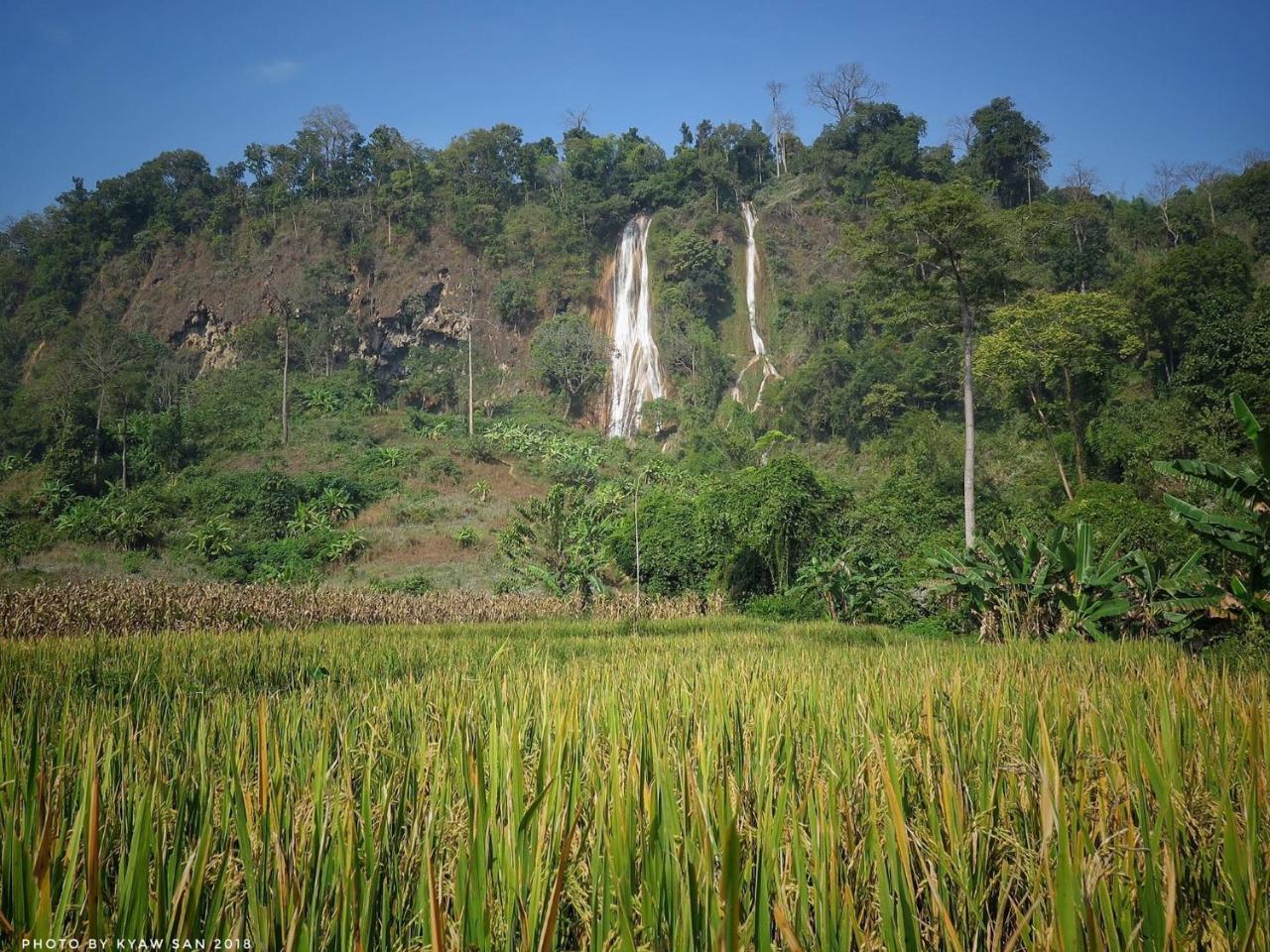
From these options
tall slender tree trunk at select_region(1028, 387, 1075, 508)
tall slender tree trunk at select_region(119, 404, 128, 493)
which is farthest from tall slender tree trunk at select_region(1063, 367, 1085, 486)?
tall slender tree trunk at select_region(119, 404, 128, 493)

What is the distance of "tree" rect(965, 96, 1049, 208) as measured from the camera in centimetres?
4244

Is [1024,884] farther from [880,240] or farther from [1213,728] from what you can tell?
[880,240]

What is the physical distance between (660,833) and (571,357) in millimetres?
40839

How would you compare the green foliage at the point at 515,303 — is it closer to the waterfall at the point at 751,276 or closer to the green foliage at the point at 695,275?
the green foliage at the point at 695,275

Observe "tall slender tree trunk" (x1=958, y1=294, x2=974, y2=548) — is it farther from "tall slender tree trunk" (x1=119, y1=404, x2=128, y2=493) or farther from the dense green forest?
"tall slender tree trunk" (x1=119, y1=404, x2=128, y2=493)

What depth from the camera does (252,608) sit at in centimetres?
1188

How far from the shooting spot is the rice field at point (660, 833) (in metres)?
1.22

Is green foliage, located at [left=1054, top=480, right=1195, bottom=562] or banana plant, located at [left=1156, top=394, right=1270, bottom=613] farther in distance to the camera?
green foliage, located at [left=1054, top=480, right=1195, bottom=562]

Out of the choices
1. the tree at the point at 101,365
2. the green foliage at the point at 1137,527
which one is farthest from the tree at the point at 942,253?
the tree at the point at 101,365

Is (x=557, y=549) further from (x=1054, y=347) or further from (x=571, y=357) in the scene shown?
(x=571, y=357)

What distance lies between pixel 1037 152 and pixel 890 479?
107 ft

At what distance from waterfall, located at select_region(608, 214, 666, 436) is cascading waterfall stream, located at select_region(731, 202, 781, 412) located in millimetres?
5155

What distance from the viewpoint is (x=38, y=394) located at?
1358 inches

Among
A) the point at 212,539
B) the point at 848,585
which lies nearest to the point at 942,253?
the point at 848,585
